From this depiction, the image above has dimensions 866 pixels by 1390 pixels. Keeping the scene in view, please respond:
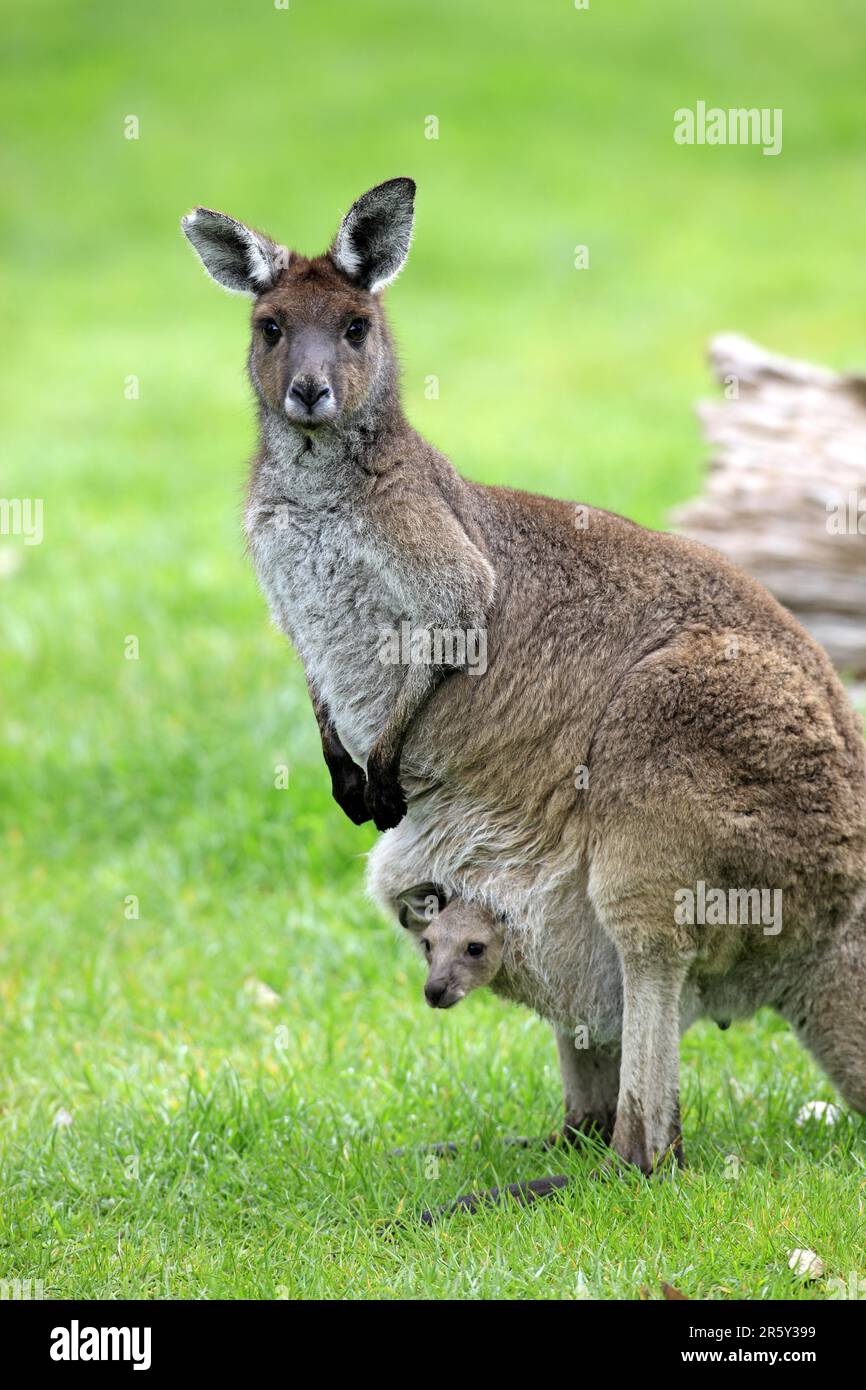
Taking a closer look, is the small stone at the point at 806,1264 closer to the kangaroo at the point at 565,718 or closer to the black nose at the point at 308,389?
the kangaroo at the point at 565,718

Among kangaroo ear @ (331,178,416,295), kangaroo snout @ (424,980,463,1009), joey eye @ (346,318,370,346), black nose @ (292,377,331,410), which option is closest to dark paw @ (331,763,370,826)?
kangaroo snout @ (424,980,463,1009)

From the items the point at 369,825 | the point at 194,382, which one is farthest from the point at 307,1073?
the point at 194,382

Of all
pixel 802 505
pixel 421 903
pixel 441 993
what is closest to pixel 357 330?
pixel 421 903

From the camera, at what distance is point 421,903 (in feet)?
15.2

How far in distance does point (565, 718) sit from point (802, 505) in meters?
3.54

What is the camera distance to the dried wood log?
295 inches

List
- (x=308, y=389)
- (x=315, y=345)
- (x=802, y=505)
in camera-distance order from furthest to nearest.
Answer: (x=802, y=505), (x=315, y=345), (x=308, y=389)

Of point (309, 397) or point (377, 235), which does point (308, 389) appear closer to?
point (309, 397)

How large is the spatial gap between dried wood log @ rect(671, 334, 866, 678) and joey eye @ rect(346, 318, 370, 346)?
3255 mm

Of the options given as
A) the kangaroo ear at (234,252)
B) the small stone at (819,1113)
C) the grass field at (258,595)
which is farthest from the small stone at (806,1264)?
the kangaroo ear at (234,252)

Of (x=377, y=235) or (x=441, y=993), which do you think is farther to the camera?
(x=377, y=235)

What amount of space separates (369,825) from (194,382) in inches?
353

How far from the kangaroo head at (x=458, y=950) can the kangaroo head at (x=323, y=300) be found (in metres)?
1.40
